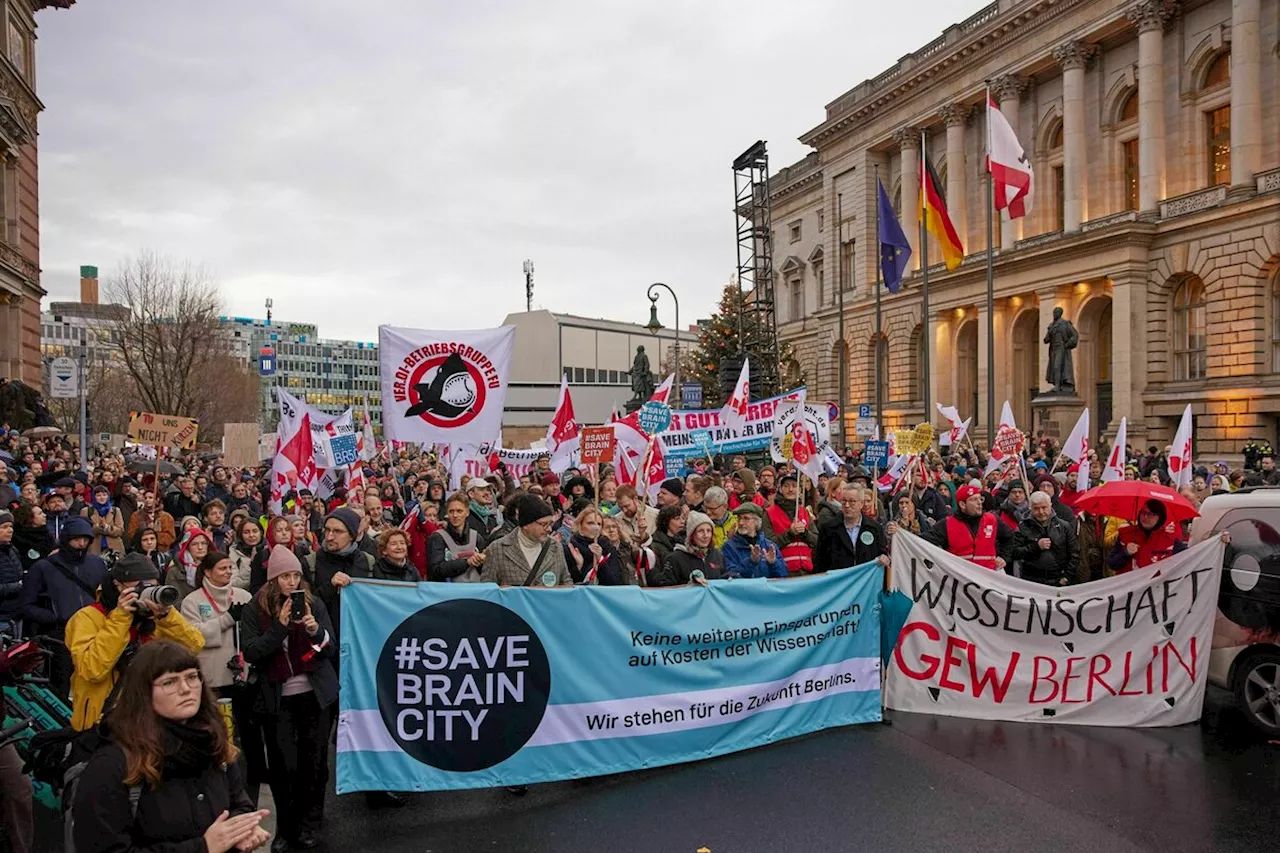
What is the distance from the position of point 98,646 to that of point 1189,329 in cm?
3846

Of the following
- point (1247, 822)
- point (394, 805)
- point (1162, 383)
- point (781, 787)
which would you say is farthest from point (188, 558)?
point (1162, 383)

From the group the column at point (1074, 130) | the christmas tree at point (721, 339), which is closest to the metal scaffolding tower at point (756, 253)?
the christmas tree at point (721, 339)

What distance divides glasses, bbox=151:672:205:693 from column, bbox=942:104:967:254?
4675 centimetres

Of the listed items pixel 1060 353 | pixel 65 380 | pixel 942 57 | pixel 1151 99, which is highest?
pixel 942 57

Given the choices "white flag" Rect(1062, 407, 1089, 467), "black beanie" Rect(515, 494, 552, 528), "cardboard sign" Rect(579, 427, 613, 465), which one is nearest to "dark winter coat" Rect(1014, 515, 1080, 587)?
"black beanie" Rect(515, 494, 552, 528)

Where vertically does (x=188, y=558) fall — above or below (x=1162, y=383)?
below

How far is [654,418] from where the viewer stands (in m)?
13.8

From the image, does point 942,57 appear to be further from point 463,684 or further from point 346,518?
point 463,684

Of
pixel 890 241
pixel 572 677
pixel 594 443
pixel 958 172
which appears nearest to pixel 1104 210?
→ pixel 958 172

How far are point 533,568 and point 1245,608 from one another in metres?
5.43

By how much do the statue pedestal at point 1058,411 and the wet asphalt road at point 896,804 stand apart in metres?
27.1

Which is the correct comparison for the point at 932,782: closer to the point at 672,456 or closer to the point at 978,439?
the point at 672,456

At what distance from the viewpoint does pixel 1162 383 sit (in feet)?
117

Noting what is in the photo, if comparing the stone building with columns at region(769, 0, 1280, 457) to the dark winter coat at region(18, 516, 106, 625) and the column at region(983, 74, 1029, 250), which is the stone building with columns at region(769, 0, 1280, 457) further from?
the dark winter coat at region(18, 516, 106, 625)
